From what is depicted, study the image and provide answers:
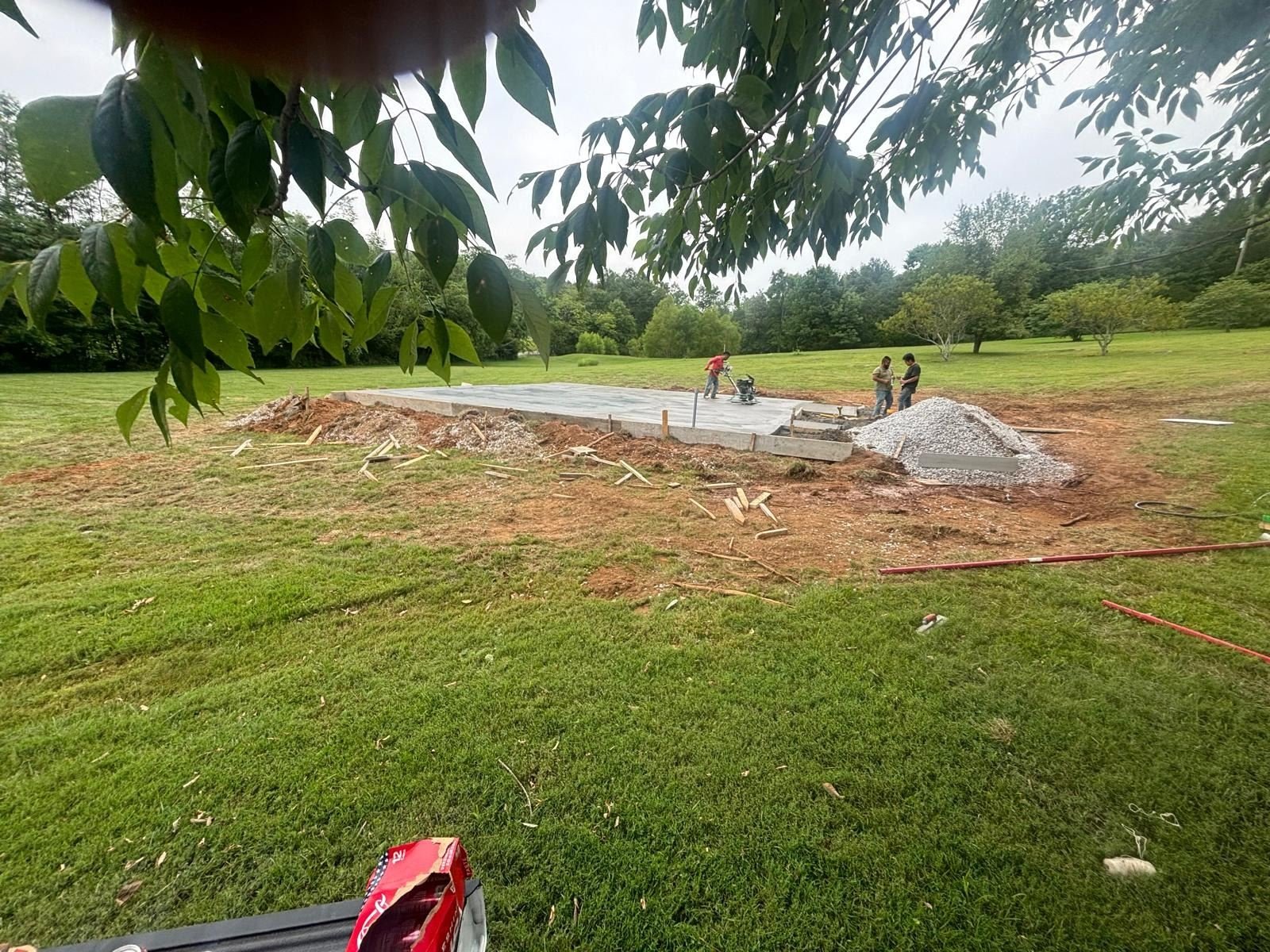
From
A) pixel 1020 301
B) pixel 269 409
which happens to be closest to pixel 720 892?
pixel 269 409

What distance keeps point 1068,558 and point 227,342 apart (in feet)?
18.5

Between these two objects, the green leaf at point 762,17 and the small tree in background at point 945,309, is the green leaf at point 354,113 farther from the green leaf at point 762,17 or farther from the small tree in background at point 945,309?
the small tree in background at point 945,309

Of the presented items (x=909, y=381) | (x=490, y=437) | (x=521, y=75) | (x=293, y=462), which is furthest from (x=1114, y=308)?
(x=521, y=75)

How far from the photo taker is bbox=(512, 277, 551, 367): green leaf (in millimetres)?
701

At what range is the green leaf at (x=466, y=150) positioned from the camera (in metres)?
0.64

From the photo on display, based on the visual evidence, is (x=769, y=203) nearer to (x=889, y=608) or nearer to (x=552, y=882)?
(x=552, y=882)

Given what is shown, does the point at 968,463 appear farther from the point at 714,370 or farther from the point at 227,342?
the point at 227,342

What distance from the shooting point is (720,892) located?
5.58ft

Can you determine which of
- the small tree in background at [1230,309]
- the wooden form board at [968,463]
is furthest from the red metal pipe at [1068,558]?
the small tree in background at [1230,309]

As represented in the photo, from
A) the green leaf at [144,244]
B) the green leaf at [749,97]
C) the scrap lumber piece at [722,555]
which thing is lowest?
the scrap lumber piece at [722,555]

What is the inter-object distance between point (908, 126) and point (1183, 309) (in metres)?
33.4

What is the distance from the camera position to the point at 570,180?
1295mm

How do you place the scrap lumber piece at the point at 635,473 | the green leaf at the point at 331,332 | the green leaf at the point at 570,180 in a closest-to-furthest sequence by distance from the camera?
the green leaf at the point at 331,332 < the green leaf at the point at 570,180 < the scrap lumber piece at the point at 635,473

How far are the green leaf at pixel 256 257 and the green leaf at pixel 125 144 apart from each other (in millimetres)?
221
